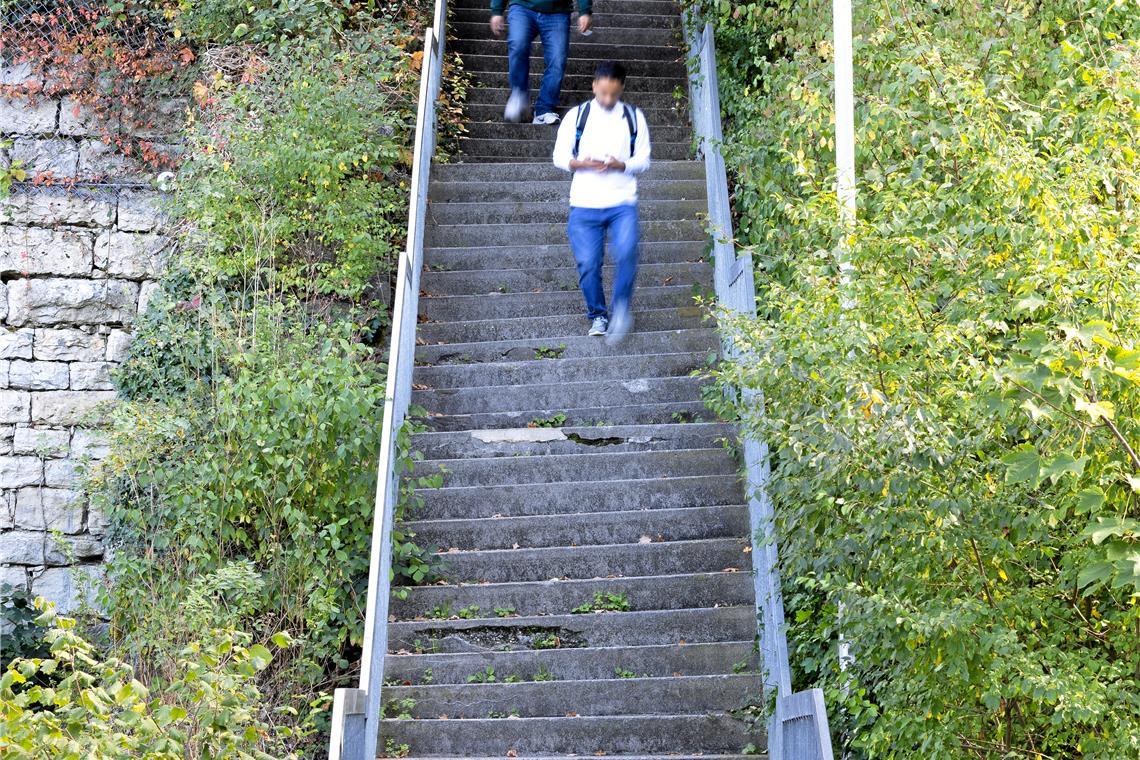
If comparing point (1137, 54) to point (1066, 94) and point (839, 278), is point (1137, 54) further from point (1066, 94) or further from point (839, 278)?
point (839, 278)

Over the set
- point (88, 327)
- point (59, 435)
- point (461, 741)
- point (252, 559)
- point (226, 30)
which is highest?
point (226, 30)

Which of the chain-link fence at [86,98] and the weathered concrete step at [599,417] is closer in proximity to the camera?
the weathered concrete step at [599,417]

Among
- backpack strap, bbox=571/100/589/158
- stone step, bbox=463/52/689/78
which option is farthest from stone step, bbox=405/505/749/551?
stone step, bbox=463/52/689/78

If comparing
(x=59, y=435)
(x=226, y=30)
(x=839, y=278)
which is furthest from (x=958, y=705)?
(x=226, y=30)

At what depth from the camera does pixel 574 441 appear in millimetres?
7512

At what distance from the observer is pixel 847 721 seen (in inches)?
216

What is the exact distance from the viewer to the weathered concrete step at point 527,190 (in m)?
9.32

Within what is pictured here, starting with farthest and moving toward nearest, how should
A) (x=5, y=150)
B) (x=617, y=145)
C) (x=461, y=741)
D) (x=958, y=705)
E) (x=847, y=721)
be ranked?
1. (x=5, y=150)
2. (x=617, y=145)
3. (x=461, y=741)
4. (x=847, y=721)
5. (x=958, y=705)

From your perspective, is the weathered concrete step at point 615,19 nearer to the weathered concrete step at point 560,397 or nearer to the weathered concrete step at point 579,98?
the weathered concrete step at point 579,98

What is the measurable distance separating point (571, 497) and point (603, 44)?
5.56m

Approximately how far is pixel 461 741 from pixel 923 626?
2.83m

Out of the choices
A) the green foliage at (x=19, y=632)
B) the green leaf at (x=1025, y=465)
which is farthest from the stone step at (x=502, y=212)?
the green leaf at (x=1025, y=465)

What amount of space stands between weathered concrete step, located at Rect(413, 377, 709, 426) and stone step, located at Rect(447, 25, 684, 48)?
4408 millimetres

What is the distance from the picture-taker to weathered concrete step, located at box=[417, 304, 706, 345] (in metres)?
8.26
